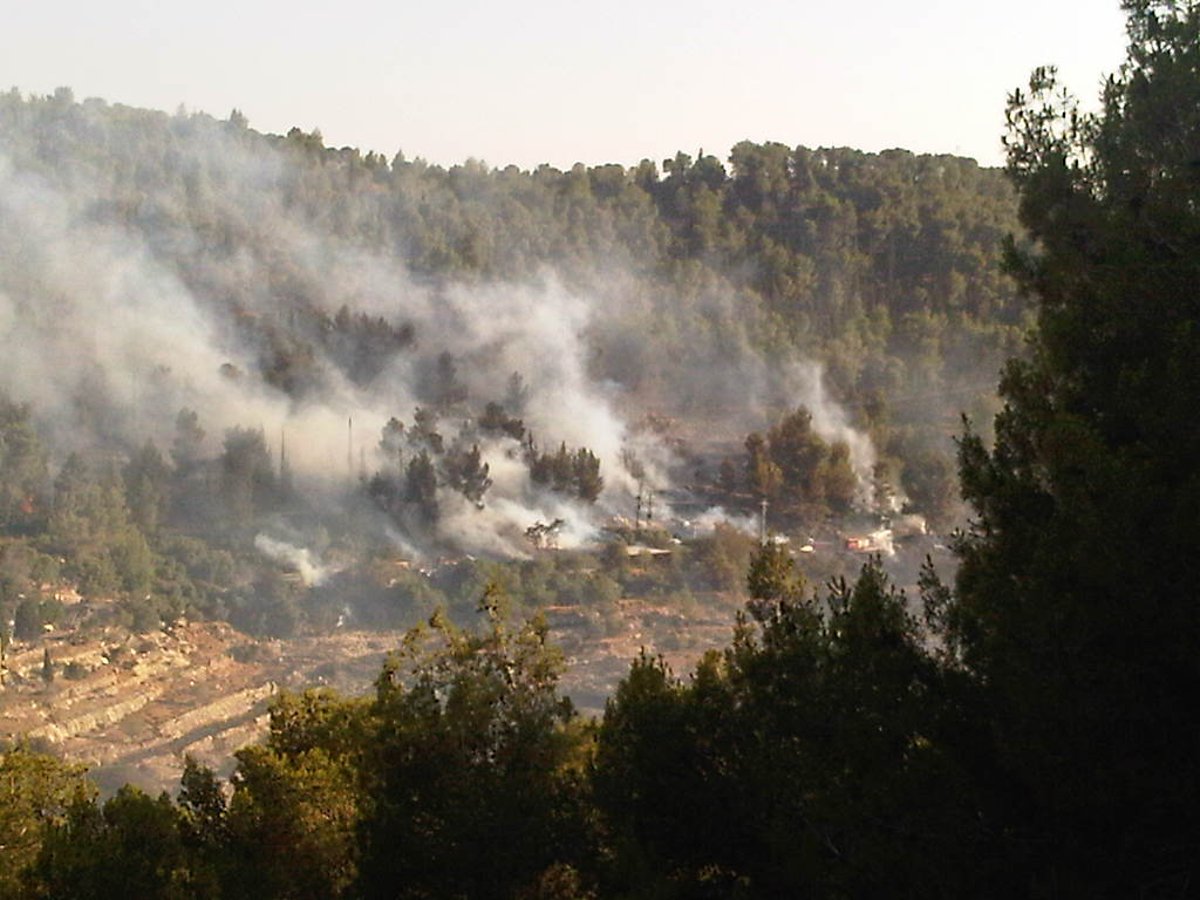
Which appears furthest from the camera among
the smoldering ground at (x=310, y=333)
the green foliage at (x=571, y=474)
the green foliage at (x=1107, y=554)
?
the smoldering ground at (x=310, y=333)

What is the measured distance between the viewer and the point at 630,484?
3039 cm

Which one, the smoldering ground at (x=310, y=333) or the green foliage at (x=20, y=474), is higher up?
the smoldering ground at (x=310, y=333)

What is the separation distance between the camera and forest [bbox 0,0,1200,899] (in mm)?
4219

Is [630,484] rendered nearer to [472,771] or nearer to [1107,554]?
[472,771]

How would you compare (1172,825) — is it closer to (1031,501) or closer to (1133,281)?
(1031,501)

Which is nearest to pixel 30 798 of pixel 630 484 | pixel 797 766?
pixel 797 766

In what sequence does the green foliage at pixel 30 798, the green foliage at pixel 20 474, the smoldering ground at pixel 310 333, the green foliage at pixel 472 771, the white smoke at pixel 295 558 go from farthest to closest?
the smoldering ground at pixel 310 333 → the green foliage at pixel 20 474 → the white smoke at pixel 295 558 → the green foliage at pixel 30 798 → the green foliage at pixel 472 771

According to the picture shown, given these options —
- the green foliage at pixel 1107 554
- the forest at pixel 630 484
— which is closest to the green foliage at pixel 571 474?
the forest at pixel 630 484

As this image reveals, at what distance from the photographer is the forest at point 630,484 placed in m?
4.22

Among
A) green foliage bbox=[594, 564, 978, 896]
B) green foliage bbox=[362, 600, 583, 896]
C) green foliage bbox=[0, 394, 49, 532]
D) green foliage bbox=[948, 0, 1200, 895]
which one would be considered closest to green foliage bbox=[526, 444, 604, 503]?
green foliage bbox=[0, 394, 49, 532]

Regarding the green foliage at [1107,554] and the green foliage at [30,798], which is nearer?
the green foliage at [1107,554]

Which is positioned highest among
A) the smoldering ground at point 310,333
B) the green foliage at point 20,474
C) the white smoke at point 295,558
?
the smoldering ground at point 310,333

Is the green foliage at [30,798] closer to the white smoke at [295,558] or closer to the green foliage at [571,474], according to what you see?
the white smoke at [295,558]

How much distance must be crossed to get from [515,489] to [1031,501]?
2424 centimetres
